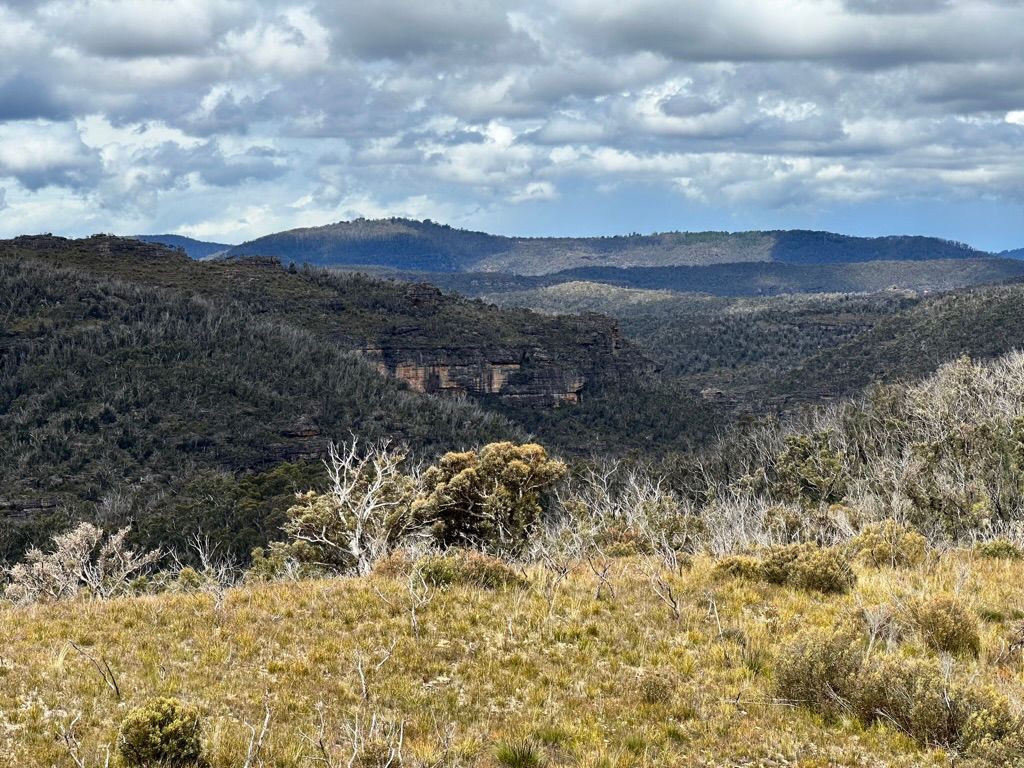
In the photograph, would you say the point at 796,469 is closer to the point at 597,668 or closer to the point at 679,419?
the point at 597,668

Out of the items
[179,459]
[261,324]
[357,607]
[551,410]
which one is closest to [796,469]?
[357,607]

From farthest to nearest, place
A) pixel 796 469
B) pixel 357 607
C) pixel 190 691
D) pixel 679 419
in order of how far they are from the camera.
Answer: pixel 679 419 → pixel 796 469 → pixel 357 607 → pixel 190 691

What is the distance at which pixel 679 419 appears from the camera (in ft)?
372

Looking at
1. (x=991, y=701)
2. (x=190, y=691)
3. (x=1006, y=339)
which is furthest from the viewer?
(x=1006, y=339)

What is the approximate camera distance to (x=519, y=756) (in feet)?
30.0

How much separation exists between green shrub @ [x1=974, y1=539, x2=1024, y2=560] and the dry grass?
1.41 metres

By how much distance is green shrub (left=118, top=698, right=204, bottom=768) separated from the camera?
28.2ft

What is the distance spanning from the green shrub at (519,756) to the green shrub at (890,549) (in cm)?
940

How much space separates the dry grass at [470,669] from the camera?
9.34 m

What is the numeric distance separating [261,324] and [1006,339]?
77598 millimetres

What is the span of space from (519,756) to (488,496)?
18.5 m

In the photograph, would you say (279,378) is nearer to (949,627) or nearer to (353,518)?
(353,518)

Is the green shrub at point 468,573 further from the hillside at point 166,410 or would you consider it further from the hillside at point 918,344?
the hillside at point 918,344

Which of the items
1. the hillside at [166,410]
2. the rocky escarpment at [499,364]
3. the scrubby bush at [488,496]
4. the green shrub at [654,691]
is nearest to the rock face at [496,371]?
the rocky escarpment at [499,364]
